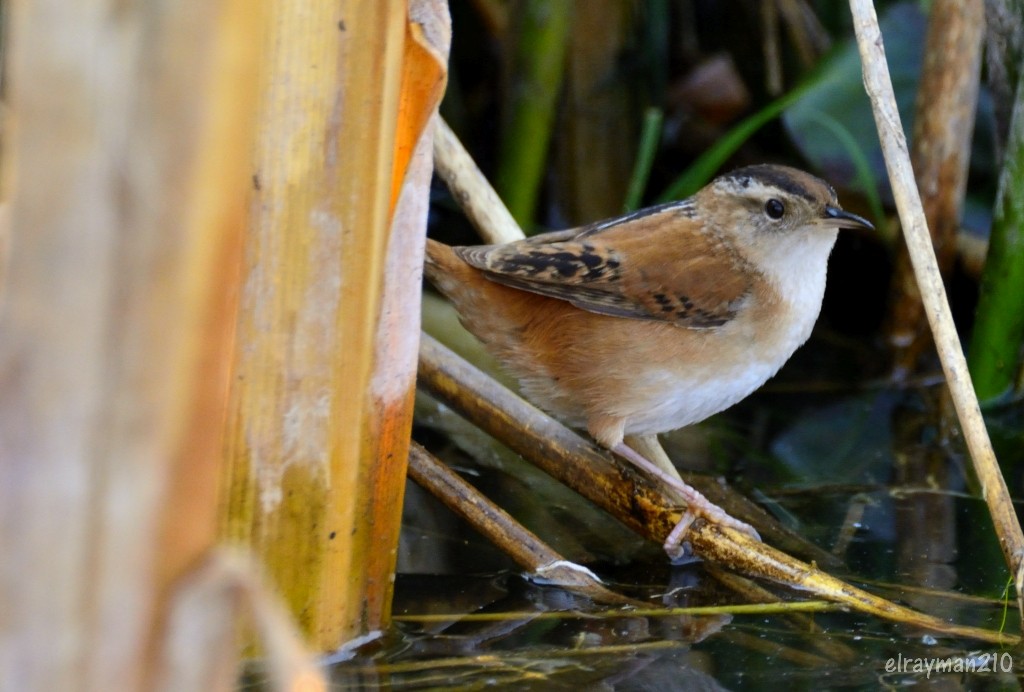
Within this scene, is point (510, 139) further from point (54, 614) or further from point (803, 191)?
point (54, 614)

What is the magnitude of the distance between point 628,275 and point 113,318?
2179mm

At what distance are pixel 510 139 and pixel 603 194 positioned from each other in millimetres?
623

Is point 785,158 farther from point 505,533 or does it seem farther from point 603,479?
point 505,533

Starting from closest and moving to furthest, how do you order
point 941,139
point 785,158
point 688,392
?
1. point 688,392
2. point 941,139
3. point 785,158

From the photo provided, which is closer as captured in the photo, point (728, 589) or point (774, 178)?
point (728, 589)

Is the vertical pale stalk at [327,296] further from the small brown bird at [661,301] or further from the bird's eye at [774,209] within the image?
the bird's eye at [774,209]

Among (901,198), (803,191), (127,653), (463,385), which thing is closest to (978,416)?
(901,198)

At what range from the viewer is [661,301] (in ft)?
10.6

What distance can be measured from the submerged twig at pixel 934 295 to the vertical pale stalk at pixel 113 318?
184cm

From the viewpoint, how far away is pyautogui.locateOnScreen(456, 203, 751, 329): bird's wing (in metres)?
3.18

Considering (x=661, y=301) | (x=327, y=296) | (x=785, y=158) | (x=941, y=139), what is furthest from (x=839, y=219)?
(x=785, y=158)

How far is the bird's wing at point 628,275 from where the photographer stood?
318 centimetres

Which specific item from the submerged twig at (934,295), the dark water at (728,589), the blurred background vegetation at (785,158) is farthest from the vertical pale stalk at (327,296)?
the blurred background vegetation at (785,158)

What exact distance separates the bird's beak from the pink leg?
844 millimetres
